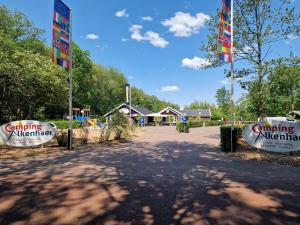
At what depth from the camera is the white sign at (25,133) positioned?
1169 cm

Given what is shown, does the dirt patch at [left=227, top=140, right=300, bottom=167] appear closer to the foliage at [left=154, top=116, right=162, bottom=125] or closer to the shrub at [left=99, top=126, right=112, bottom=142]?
the shrub at [left=99, top=126, right=112, bottom=142]

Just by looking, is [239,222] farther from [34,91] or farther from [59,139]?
[34,91]

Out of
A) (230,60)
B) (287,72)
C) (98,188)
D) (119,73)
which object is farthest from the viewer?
(119,73)

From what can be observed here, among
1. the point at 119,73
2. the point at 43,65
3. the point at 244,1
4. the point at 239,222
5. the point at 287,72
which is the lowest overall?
the point at 239,222

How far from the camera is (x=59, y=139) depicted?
523 inches

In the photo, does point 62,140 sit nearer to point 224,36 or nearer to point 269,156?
point 224,36

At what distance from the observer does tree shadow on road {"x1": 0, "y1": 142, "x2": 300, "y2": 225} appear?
4.18 metres

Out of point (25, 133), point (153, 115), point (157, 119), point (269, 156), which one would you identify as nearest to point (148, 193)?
point (269, 156)

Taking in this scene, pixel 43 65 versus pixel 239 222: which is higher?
pixel 43 65

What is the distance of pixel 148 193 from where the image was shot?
5398 millimetres

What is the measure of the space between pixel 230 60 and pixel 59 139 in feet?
30.5

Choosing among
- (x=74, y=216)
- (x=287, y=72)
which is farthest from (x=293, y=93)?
(x=74, y=216)

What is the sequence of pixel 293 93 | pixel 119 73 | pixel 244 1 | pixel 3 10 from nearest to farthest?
pixel 293 93, pixel 244 1, pixel 3 10, pixel 119 73

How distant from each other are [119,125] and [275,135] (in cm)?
951
